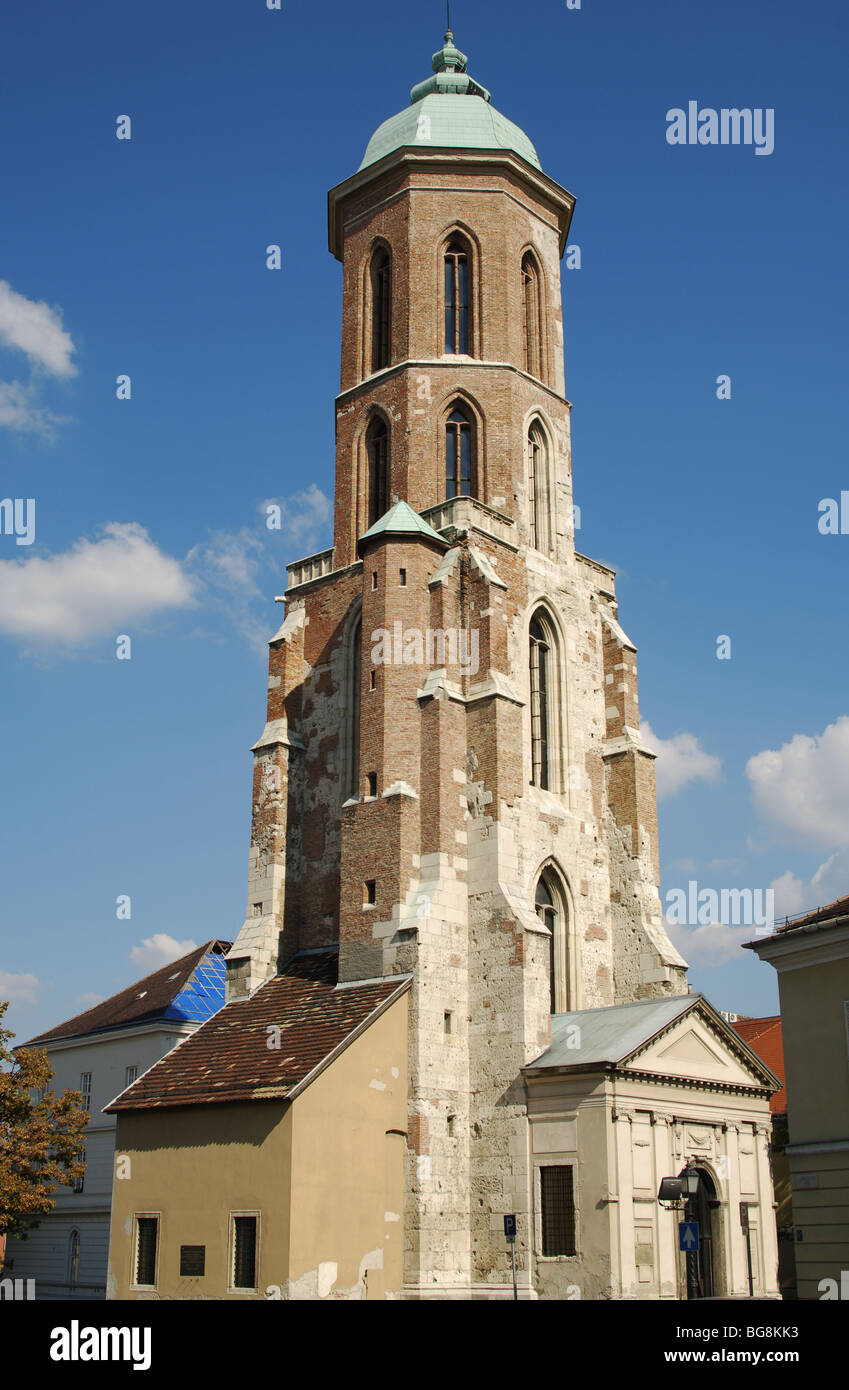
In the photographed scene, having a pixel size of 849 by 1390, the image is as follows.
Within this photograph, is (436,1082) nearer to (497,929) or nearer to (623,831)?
(497,929)

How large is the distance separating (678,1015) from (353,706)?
11.1 meters

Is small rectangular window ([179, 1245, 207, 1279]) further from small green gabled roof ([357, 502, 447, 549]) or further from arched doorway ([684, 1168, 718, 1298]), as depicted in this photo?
small green gabled roof ([357, 502, 447, 549])

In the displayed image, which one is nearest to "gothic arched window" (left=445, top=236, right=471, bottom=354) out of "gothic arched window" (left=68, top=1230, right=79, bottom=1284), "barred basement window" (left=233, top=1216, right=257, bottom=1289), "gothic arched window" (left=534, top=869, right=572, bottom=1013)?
"gothic arched window" (left=534, top=869, right=572, bottom=1013)

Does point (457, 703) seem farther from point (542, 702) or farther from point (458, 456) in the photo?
point (458, 456)

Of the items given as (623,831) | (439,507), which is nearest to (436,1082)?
(623,831)

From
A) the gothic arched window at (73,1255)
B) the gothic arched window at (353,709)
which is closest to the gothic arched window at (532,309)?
the gothic arched window at (353,709)

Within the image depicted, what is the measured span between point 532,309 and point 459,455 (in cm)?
551

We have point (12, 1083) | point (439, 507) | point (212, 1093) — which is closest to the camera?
point (212, 1093)

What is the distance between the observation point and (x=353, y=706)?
109 ft

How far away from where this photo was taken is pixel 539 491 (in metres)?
35.9

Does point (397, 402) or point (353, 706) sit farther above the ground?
point (397, 402)

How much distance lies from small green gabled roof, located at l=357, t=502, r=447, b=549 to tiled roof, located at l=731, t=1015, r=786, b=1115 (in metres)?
18.4

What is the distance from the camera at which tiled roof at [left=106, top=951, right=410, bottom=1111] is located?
2572 centimetres
